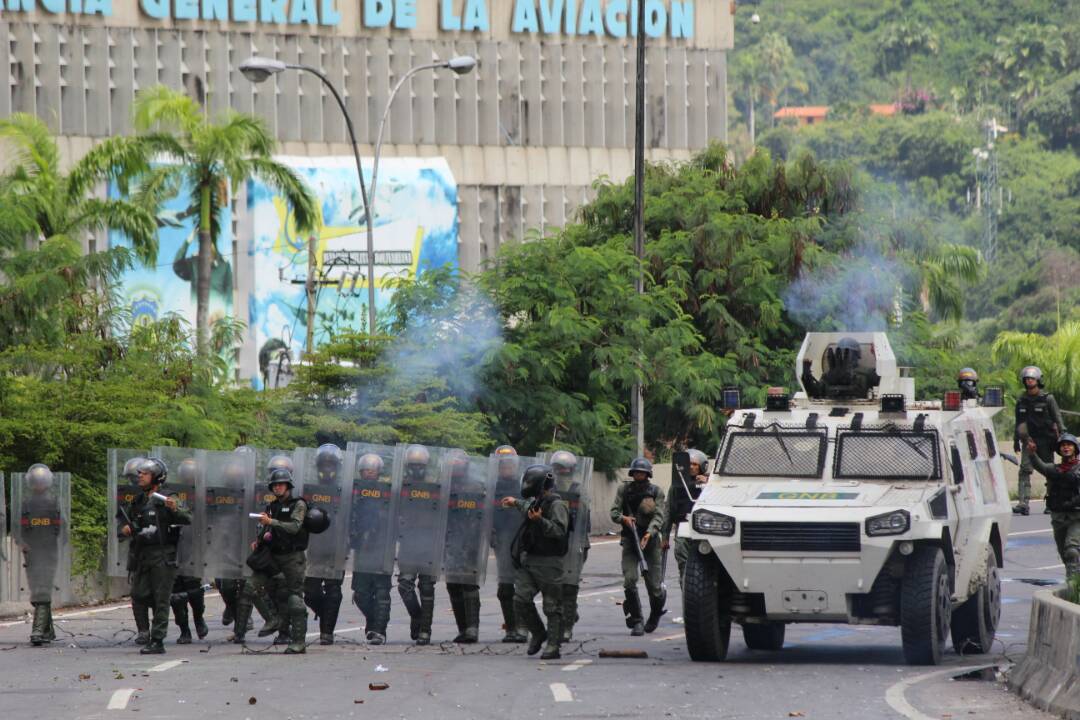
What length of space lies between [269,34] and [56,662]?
59355 millimetres

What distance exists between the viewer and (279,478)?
17625mm

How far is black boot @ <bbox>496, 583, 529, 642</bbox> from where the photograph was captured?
1852 cm

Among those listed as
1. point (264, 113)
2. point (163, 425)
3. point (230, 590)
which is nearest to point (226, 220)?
point (264, 113)

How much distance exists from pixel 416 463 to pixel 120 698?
17.3 ft

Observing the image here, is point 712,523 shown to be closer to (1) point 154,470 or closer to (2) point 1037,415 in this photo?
(1) point 154,470

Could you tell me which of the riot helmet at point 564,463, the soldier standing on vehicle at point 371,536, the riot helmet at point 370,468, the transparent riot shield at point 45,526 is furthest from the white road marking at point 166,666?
the riot helmet at point 564,463

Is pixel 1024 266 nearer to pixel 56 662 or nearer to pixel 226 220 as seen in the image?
pixel 226 220

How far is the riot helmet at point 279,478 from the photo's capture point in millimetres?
17609

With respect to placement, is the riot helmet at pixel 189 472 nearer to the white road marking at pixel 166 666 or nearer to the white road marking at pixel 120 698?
the white road marking at pixel 166 666

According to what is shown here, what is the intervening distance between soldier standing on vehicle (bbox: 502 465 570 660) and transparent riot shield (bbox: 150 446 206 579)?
363 centimetres

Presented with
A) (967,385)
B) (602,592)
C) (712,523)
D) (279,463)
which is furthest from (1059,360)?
(712,523)

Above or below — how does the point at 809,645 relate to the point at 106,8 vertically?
below

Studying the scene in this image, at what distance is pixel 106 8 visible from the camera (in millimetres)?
70875

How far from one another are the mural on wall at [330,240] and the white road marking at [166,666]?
176 ft
